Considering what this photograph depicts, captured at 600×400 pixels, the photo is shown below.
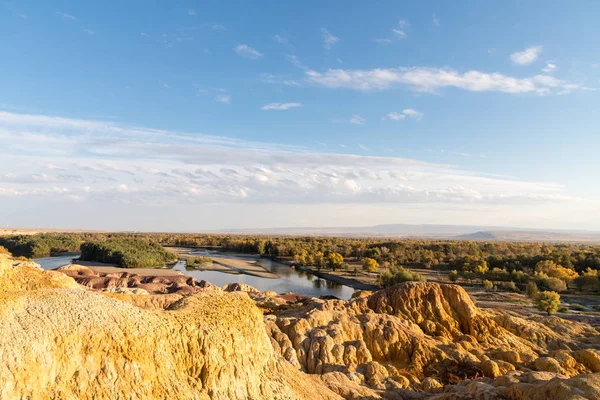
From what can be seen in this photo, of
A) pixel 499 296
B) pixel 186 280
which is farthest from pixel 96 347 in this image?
pixel 499 296

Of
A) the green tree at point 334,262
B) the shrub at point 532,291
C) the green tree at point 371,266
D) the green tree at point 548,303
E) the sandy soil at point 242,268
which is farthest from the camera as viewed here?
the green tree at point 334,262

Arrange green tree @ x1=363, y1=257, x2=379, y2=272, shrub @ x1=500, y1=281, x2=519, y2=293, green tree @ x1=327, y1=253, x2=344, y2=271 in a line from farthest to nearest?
green tree @ x1=327, y1=253, x2=344, y2=271 → green tree @ x1=363, y1=257, x2=379, y2=272 → shrub @ x1=500, y1=281, x2=519, y2=293

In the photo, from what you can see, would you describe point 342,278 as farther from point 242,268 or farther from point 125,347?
point 125,347

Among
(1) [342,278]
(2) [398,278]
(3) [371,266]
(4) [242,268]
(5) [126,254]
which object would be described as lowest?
(1) [342,278]

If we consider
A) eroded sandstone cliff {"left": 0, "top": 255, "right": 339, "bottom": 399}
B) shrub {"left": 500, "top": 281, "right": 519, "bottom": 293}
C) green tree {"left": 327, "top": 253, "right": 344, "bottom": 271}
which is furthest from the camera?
green tree {"left": 327, "top": 253, "right": 344, "bottom": 271}

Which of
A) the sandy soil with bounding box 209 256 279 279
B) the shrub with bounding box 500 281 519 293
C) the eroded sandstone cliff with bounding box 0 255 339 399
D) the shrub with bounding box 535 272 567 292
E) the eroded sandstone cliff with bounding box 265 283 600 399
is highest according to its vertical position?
the eroded sandstone cliff with bounding box 0 255 339 399

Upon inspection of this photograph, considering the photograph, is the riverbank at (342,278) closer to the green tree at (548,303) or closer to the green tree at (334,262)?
the green tree at (334,262)

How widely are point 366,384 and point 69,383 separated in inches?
581

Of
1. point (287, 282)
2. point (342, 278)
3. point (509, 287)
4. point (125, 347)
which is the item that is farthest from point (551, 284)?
point (125, 347)

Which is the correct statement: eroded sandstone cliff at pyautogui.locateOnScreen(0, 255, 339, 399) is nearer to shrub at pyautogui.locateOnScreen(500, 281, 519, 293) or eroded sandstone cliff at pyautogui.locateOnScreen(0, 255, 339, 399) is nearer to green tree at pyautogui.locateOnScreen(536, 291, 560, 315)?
green tree at pyautogui.locateOnScreen(536, 291, 560, 315)

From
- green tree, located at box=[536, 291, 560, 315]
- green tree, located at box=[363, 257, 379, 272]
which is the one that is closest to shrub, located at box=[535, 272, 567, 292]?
green tree, located at box=[536, 291, 560, 315]

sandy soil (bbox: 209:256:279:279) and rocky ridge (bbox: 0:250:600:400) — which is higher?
rocky ridge (bbox: 0:250:600:400)

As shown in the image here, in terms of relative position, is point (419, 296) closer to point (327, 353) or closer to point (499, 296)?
point (327, 353)

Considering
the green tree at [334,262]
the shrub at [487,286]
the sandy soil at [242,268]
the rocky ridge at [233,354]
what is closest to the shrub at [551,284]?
the shrub at [487,286]
